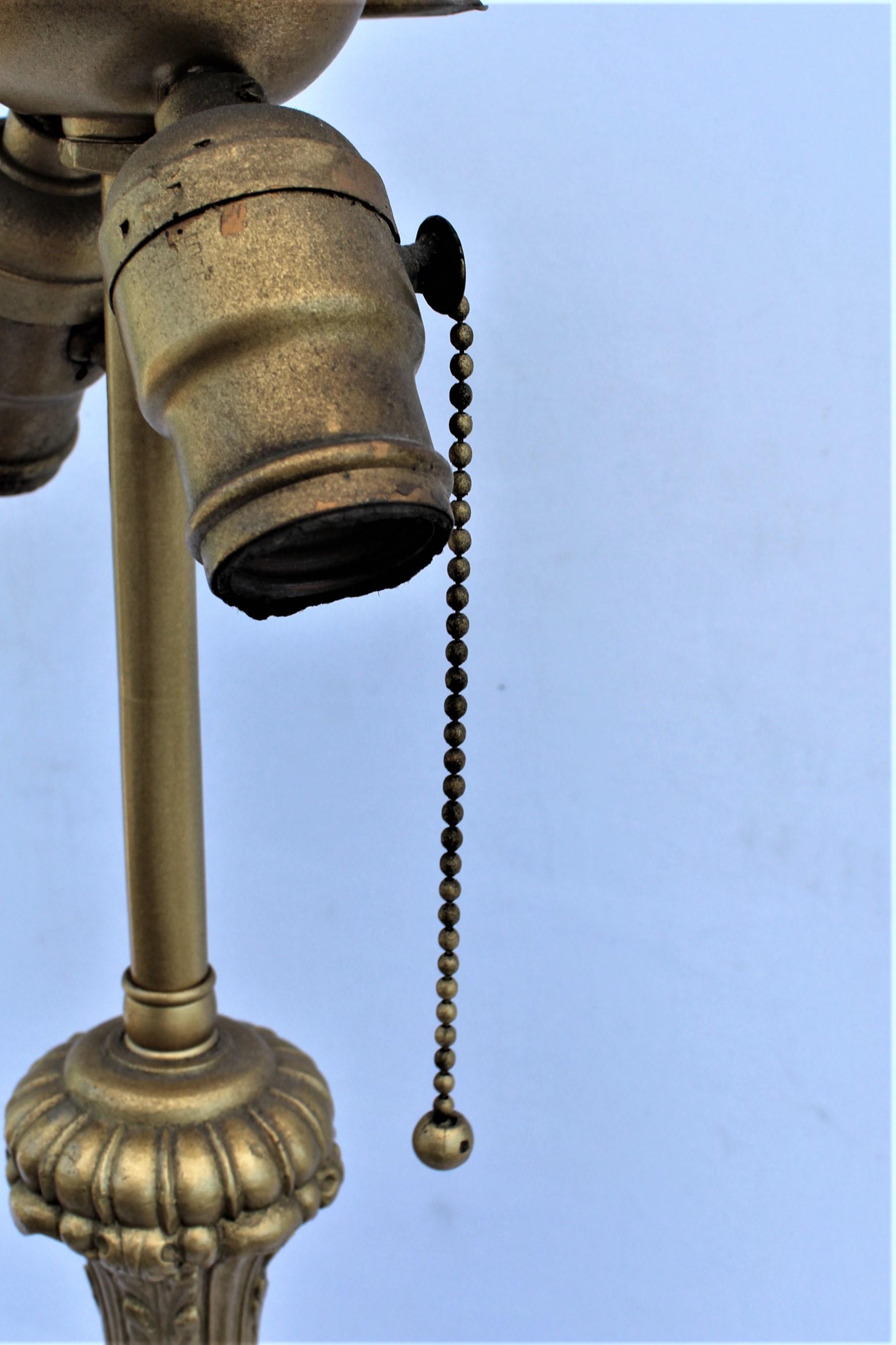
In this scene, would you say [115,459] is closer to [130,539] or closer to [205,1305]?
[130,539]

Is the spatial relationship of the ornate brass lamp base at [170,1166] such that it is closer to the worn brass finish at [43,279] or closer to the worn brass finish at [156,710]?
the worn brass finish at [156,710]

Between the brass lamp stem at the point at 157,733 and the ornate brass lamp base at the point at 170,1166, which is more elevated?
the brass lamp stem at the point at 157,733

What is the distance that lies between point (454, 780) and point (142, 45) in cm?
20

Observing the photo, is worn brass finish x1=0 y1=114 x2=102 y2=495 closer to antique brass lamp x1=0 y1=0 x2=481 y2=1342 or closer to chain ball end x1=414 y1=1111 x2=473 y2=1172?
antique brass lamp x1=0 y1=0 x2=481 y2=1342

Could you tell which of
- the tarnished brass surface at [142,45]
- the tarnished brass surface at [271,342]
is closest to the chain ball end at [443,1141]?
the tarnished brass surface at [271,342]

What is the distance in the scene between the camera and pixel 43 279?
0.49 m

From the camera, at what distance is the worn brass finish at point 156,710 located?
1.55ft

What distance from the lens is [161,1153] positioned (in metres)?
0.48

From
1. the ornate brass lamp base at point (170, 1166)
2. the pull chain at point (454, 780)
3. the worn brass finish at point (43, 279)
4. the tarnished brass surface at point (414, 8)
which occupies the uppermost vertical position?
the tarnished brass surface at point (414, 8)

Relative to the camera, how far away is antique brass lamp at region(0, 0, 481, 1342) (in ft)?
1.06

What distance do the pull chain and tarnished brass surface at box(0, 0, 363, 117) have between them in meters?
0.08

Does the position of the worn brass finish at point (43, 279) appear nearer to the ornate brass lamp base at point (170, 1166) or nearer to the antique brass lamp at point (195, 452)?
the antique brass lamp at point (195, 452)

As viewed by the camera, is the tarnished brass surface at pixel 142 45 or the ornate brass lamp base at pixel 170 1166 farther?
the ornate brass lamp base at pixel 170 1166

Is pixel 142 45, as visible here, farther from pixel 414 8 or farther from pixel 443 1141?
pixel 443 1141
